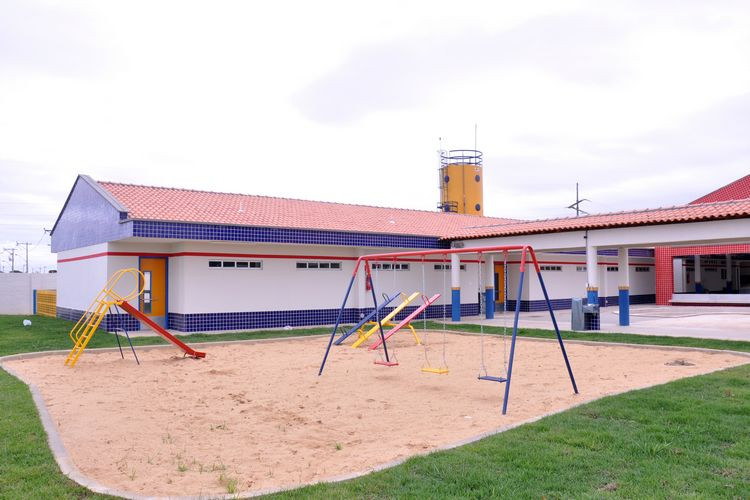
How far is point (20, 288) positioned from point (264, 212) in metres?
16.6

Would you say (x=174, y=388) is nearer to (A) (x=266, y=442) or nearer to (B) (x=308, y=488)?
(A) (x=266, y=442)

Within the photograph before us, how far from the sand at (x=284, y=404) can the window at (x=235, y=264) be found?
4482 mm

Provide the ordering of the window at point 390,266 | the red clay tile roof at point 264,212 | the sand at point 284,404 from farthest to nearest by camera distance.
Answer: the window at point 390,266, the red clay tile roof at point 264,212, the sand at point 284,404

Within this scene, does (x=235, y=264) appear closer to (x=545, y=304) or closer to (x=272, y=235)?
(x=272, y=235)

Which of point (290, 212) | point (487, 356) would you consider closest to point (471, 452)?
point (487, 356)

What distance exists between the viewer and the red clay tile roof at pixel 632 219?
15672mm

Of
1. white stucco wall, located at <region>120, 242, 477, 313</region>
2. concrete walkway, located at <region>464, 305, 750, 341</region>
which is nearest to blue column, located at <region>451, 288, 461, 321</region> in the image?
concrete walkway, located at <region>464, 305, 750, 341</region>

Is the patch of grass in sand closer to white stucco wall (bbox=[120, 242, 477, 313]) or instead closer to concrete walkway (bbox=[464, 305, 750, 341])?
concrete walkway (bbox=[464, 305, 750, 341])

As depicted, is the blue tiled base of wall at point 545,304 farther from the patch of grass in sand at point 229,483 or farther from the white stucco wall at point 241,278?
the patch of grass in sand at point 229,483

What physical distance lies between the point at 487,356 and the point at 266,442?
25.1ft

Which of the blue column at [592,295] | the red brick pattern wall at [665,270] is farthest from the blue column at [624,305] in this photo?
the red brick pattern wall at [665,270]

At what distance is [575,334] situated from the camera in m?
16.3

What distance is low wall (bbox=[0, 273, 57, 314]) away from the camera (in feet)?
96.5

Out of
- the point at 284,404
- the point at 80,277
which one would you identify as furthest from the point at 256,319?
the point at 284,404
